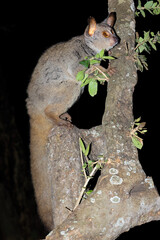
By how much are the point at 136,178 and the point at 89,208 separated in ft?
1.32

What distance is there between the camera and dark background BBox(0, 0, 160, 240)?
13.1 ft

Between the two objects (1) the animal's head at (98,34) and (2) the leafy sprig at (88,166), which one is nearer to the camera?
(2) the leafy sprig at (88,166)

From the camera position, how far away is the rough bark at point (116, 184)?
1606 millimetres

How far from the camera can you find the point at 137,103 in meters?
6.71

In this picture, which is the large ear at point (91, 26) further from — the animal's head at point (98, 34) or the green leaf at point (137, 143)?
the green leaf at point (137, 143)

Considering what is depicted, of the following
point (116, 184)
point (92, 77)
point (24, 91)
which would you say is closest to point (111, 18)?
point (92, 77)

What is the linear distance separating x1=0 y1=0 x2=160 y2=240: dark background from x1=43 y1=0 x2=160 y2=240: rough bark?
1.49m

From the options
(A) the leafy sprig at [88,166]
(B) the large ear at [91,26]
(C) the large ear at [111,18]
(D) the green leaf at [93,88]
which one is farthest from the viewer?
(B) the large ear at [91,26]

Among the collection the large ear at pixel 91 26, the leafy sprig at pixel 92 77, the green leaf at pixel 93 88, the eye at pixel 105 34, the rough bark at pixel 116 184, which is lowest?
the rough bark at pixel 116 184

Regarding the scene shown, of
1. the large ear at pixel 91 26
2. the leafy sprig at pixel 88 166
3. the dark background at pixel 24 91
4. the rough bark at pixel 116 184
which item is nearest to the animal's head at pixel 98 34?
the large ear at pixel 91 26

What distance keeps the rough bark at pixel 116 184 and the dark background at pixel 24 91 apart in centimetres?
149

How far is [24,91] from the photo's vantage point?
7.07 m

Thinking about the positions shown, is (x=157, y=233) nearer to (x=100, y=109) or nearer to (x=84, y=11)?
(x=100, y=109)

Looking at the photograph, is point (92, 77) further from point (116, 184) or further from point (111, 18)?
point (111, 18)
